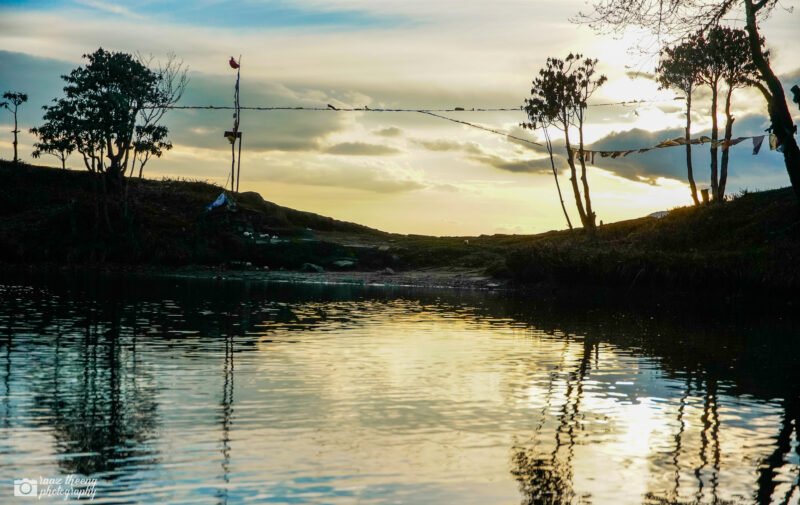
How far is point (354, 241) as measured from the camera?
65.8 meters

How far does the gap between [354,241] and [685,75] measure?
84.5ft

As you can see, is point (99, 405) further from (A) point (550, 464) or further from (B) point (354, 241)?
(B) point (354, 241)

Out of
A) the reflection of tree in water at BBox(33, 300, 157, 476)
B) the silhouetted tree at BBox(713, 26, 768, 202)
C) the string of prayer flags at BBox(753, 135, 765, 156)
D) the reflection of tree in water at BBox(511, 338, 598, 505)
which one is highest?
the silhouetted tree at BBox(713, 26, 768, 202)

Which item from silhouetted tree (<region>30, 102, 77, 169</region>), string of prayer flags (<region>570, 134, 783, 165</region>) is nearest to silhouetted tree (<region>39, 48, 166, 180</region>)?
silhouetted tree (<region>30, 102, 77, 169</region>)

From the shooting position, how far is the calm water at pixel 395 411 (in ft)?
32.3

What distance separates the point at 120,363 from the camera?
18203 millimetres

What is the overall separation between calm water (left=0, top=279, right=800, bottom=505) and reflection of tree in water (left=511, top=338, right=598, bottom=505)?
0.04 metres

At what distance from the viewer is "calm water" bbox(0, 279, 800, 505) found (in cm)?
985

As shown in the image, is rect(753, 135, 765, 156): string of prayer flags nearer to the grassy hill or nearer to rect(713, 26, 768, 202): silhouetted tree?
the grassy hill

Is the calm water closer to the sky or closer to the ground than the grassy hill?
closer to the ground

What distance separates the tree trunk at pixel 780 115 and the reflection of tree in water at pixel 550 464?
2124cm

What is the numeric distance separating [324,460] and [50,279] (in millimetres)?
41222

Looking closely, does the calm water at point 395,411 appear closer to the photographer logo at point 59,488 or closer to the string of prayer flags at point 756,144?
the photographer logo at point 59,488

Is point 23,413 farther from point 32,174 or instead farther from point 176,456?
point 32,174
